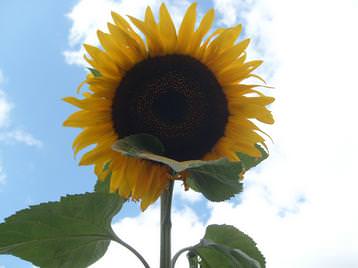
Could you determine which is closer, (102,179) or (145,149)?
(145,149)

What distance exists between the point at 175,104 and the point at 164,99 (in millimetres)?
70

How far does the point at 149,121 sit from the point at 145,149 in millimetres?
356

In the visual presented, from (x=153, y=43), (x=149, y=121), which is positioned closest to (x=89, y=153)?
(x=149, y=121)

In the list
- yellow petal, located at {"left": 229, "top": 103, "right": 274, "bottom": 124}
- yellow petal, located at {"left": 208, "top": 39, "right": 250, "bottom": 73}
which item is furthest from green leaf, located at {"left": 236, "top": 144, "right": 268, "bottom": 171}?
yellow petal, located at {"left": 208, "top": 39, "right": 250, "bottom": 73}

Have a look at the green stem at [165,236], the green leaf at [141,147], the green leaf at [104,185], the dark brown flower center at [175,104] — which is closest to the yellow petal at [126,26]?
the dark brown flower center at [175,104]

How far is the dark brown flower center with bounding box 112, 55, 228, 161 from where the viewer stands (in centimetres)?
244

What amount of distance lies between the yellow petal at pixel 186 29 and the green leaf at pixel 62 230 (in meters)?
0.90

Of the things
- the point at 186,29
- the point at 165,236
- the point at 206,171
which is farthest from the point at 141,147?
the point at 186,29

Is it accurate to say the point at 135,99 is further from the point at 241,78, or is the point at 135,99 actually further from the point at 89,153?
the point at 241,78

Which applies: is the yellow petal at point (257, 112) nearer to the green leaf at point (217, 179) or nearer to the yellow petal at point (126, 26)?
the green leaf at point (217, 179)

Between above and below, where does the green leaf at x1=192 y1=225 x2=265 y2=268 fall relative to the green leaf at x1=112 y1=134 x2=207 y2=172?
below

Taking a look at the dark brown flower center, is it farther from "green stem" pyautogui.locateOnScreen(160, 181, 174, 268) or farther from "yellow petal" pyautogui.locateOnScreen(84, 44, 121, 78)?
"green stem" pyautogui.locateOnScreen(160, 181, 174, 268)

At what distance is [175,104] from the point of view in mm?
2520

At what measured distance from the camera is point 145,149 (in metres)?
2.12
